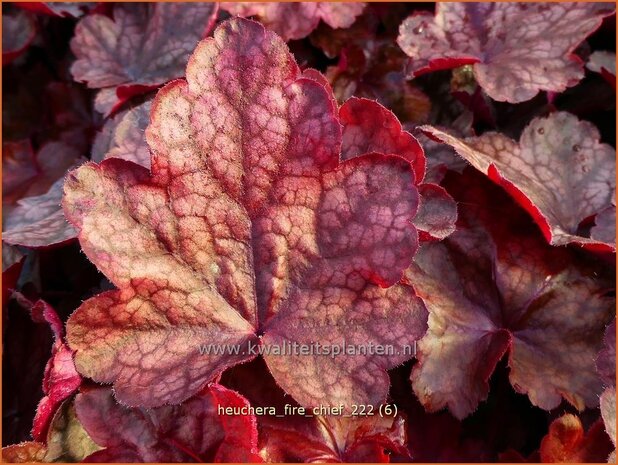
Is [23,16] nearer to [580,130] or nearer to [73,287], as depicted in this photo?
[73,287]

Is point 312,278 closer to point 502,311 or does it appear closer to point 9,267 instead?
point 502,311

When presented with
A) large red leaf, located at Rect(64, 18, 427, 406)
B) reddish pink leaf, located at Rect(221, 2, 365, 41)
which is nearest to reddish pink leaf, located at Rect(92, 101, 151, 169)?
large red leaf, located at Rect(64, 18, 427, 406)

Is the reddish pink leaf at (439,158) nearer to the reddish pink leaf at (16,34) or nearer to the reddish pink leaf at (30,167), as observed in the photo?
the reddish pink leaf at (30,167)

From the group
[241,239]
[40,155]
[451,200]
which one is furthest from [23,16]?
[451,200]

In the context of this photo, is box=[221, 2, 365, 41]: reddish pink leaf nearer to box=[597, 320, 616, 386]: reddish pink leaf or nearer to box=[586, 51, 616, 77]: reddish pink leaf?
box=[586, 51, 616, 77]: reddish pink leaf

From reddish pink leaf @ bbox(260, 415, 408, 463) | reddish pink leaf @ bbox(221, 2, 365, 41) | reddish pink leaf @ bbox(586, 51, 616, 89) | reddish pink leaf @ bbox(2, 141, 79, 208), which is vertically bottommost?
reddish pink leaf @ bbox(2, 141, 79, 208)
